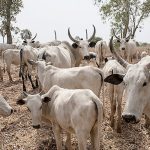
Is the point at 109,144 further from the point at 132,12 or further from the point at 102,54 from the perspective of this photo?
the point at 132,12

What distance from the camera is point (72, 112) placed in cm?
548

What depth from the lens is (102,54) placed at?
15938 mm

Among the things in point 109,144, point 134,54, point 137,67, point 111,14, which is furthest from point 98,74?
point 111,14

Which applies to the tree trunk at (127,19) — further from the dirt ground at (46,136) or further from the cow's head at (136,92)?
the cow's head at (136,92)

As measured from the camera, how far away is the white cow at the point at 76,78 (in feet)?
24.1

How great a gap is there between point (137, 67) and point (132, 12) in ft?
90.6

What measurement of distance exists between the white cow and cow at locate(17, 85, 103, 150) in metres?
1.09

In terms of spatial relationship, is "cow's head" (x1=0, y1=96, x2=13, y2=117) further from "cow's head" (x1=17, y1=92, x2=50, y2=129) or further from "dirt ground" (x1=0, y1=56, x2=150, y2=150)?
"dirt ground" (x1=0, y1=56, x2=150, y2=150)

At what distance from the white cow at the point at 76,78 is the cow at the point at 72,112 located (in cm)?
109

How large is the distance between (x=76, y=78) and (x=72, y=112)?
2.07 meters

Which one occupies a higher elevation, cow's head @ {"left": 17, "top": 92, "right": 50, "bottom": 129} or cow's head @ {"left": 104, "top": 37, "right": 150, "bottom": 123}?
cow's head @ {"left": 104, "top": 37, "right": 150, "bottom": 123}

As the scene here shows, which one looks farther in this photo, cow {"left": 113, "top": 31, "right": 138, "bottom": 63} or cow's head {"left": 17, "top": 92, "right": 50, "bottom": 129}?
cow {"left": 113, "top": 31, "right": 138, "bottom": 63}

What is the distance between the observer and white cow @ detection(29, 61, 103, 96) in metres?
7.34

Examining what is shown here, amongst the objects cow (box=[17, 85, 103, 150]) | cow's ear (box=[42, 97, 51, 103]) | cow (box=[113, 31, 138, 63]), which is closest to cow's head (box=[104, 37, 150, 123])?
cow (box=[17, 85, 103, 150])
